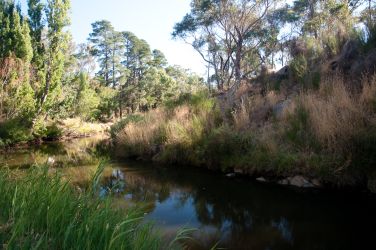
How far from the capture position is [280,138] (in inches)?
307

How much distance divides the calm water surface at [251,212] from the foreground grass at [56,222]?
0.48 m

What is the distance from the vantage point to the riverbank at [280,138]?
6.03 m

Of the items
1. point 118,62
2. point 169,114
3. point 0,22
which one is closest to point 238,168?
point 169,114

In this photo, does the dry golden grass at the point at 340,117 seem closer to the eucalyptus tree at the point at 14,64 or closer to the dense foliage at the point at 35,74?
the dense foliage at the point at 35,74

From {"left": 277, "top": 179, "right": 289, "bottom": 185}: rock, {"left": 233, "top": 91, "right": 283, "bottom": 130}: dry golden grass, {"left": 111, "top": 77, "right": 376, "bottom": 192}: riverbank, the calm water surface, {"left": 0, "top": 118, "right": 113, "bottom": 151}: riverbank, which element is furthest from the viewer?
{"left": 0, "top": 118, "right": 113, "bottom": 151}: riverbank

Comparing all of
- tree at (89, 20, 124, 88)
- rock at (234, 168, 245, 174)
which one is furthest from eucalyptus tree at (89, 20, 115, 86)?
rock at (234, 168, 245, 174)

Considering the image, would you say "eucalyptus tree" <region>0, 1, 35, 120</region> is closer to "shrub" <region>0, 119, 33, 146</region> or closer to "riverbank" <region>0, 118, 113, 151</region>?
"shrub" <region>0, 119, 33, 146</region>


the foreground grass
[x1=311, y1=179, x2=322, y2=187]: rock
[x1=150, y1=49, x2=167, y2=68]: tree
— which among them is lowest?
[x1=311, y1=179, x2=322, y2=187]: rock

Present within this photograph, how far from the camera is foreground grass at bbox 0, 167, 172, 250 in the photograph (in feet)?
6.07

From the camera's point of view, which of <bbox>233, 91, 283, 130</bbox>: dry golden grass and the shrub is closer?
<bbox>233, 91, 283, 130</bbox>: dry golden grass

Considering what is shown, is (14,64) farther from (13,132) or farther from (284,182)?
(284,182)

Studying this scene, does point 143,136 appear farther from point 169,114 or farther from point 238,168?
point 238,168

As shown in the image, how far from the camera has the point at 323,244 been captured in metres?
3.95

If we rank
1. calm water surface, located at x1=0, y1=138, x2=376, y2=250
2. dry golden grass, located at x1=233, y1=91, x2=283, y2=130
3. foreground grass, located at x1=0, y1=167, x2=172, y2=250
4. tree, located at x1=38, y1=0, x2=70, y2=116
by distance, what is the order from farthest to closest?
tree, located at x1=38, y1=0, x2=70, y2=116 → dry golden grass, located at x1=233, y1=91, x2=283, y2=130 → calm water surface, located at x1=0, y1=138, x2=376, y2=250 → foreground grass, located at x1=0, y1=167, x2=172, y2=250
